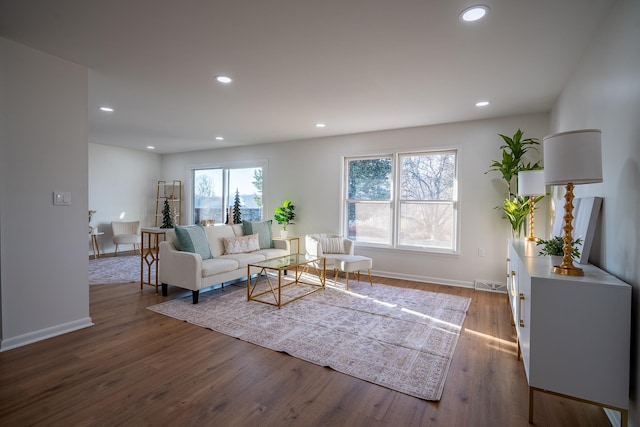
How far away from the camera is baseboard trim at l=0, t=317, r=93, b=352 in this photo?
2.57m

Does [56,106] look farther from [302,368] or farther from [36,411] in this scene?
[302,368]

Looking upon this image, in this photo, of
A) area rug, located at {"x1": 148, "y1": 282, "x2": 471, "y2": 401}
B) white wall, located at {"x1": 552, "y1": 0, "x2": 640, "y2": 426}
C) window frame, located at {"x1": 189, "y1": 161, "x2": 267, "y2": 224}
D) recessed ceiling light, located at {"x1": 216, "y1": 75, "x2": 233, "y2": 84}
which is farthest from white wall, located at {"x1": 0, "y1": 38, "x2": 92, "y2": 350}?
white wall, located at {"x1": 552, "y1": 0, "x2": 640, "y2": 426}

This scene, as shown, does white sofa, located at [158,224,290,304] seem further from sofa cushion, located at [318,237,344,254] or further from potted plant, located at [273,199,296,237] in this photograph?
potted plant, located at [273,199,296,237]

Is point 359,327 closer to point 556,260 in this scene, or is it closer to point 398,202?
point 556,260

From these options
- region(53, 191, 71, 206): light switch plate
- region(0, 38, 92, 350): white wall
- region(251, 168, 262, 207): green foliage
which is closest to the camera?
region(0, 38, 92, 350): white wall

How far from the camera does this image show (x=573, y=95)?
2.92 meters

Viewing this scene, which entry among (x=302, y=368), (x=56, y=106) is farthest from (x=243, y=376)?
(x=56, y=106)

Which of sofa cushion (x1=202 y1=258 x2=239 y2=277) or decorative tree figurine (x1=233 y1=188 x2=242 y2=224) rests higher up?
decorative tree figurine (x1=233 y1=188 x2=242 y2=224)

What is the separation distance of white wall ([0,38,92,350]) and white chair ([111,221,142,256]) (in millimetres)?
3948

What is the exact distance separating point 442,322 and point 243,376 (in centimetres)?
211

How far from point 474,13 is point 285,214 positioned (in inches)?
180

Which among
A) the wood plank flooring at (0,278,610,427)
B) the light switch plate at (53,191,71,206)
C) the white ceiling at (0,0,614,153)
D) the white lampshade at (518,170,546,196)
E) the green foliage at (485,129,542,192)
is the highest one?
the white ceiling at (0,0,614,153)

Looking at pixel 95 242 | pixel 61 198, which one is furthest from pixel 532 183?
pixel 95 242

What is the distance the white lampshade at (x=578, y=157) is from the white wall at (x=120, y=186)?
836cm
